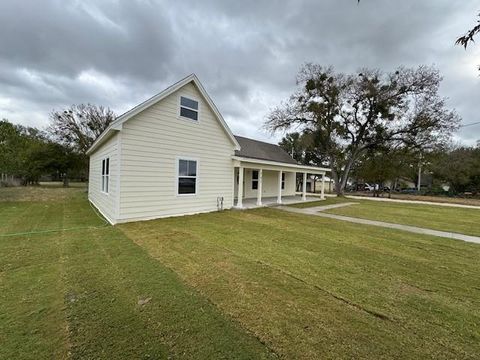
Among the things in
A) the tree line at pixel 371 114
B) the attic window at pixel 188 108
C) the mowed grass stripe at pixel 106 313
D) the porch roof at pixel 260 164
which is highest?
the tree line at pixel 371 114

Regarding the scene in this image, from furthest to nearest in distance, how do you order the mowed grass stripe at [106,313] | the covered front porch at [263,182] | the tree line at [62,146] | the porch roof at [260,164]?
1. the tree line at [62,146]
2. the covered front porch at [263,182]
3. the porch roof at [260,164]
4. the mowed grass stripe at [106,313]

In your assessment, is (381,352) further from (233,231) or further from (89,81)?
(89,81)

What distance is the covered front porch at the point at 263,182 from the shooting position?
11.8m

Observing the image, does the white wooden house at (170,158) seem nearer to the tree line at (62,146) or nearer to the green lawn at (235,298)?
the green lawn at (235,298)

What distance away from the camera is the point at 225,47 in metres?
12.3

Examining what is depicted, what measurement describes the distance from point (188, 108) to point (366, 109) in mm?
19538

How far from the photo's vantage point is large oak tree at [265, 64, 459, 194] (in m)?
19.7

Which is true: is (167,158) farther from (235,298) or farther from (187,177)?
(235,298)

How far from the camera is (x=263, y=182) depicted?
1670cm

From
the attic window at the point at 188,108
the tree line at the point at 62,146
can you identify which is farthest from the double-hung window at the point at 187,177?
the tree line at the point at 62,146

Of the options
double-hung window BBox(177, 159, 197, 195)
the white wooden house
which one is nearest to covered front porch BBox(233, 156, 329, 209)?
the white wooden house

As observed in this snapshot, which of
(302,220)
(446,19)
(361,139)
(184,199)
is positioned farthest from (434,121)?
(184,199)

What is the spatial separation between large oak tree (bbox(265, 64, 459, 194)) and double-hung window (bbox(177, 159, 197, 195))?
15963mm

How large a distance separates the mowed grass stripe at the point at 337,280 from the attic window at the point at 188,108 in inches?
187
